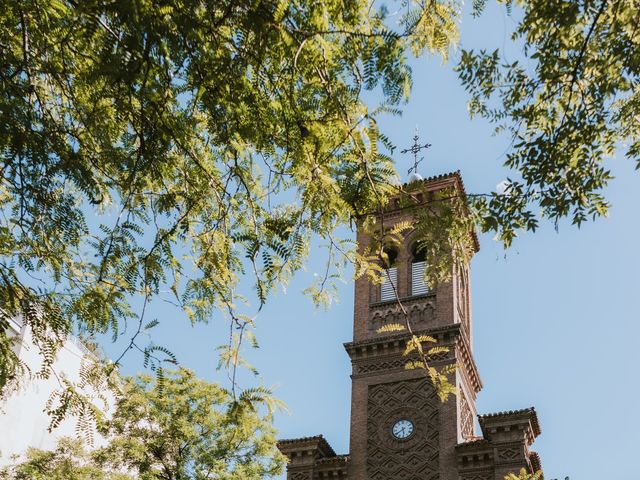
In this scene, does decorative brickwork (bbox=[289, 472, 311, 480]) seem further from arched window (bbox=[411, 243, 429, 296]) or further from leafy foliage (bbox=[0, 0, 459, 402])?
leafy foliage (bbox=[0, 0, 459, 402])

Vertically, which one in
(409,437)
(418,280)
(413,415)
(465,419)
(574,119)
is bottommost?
(574,119)

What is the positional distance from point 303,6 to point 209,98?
1.06 meters

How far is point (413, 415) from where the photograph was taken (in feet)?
72.4

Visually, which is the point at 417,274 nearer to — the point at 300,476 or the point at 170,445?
the point at 300,476

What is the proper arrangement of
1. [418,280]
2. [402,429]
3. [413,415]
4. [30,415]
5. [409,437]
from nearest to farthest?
1. [409,437]
2. [402,429]
3. [413,415]
4. [418,280]
5. [30,415]

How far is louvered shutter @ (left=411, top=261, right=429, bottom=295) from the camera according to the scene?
80.1ft

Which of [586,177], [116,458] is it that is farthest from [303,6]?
[116,458]

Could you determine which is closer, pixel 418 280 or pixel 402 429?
pixel 402 429

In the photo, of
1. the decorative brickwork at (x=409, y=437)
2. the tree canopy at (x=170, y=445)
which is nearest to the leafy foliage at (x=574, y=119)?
the tree canopy at (x=170, y=445)

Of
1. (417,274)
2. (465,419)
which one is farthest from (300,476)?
(417,274)

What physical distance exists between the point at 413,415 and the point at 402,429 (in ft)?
1.69

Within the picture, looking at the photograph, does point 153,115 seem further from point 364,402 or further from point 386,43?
point 364,402

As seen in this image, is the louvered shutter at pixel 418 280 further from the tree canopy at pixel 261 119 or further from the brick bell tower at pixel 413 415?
the tree canopy at pixel 261 119

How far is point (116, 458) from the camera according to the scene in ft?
59.7
